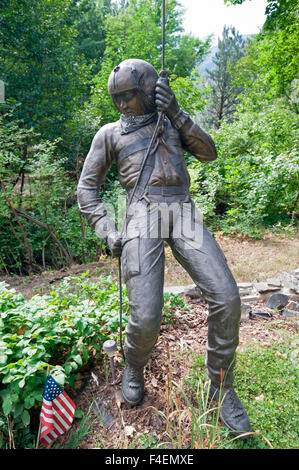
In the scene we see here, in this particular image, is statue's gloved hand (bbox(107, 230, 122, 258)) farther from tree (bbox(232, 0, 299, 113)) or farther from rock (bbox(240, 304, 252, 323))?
tree (bbox(232, 0, 299, 113))

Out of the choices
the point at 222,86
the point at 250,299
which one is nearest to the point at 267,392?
the point at 250,299

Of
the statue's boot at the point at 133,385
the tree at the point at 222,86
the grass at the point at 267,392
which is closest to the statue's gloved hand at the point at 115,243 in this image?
the statue's boot at the point at 133,385

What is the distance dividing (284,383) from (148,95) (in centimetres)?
269

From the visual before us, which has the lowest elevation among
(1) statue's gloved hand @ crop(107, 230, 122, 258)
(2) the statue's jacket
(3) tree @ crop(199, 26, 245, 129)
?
(1) statue's gloved hand @ crop(107, 230, 122, 258)

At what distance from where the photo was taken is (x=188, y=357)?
10.1ft

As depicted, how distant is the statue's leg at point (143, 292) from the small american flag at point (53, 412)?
0.54 meters

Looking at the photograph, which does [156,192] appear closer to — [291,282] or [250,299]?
[250,299]

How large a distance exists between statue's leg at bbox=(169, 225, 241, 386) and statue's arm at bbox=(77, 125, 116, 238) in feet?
2.18

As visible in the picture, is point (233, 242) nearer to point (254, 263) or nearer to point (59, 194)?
point (254, 263)

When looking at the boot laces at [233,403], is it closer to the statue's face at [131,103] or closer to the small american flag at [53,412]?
the small american flag at [53,412]

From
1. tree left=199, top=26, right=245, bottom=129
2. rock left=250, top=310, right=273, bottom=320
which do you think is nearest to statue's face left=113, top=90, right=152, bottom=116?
rock left=250, top=310, right=273, bottom=320

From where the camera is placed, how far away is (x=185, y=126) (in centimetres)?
228

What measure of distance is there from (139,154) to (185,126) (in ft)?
→ 1.31

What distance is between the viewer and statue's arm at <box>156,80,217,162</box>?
2.16 meters
